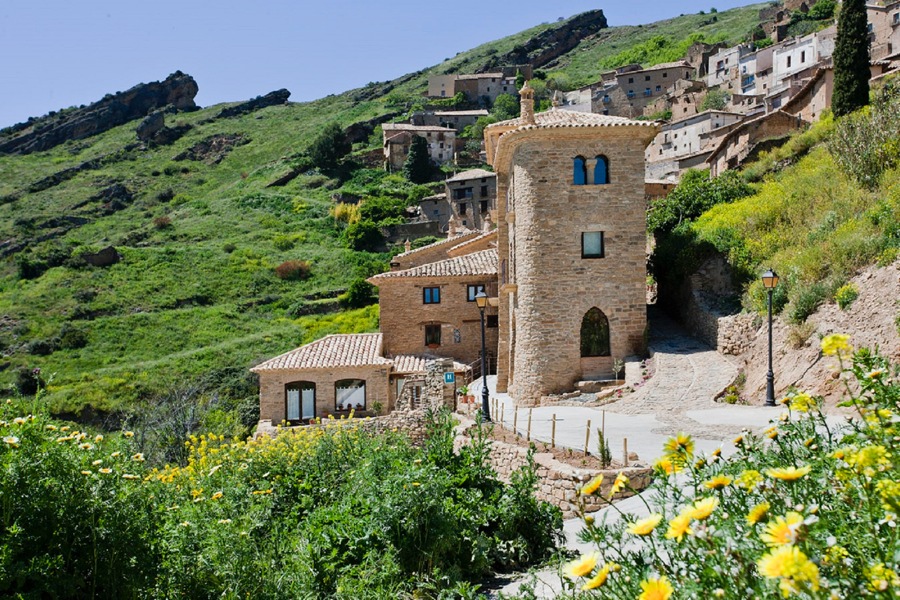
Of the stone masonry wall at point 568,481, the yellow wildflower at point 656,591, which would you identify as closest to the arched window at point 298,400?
the stone masonry wall at point 568,481

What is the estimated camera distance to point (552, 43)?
151m

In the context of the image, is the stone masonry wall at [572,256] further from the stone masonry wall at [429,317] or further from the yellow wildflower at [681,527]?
the yellow wildflower at [681,527]

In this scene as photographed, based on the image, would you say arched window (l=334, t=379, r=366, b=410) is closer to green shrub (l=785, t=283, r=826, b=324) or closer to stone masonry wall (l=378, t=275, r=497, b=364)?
stone masonry wall (l=378, t=275, r=497, b=364)

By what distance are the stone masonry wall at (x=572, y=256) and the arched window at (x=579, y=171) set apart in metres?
0.15

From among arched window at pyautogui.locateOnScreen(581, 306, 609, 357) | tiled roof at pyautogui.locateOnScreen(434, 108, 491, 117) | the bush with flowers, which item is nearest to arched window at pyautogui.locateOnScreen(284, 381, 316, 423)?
arched window at pyautogui.locateOnScreen(581, 306, 609, 357)

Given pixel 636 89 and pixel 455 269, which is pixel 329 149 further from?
pixel 455 269

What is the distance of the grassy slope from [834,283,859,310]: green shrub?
114 feet

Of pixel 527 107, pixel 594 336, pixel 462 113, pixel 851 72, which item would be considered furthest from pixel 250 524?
Answer: pixel 462 113

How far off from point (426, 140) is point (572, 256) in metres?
69.5

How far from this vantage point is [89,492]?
19.3 feet

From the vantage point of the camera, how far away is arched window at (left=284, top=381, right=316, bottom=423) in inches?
1109

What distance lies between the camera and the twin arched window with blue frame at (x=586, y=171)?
21047 millimetres

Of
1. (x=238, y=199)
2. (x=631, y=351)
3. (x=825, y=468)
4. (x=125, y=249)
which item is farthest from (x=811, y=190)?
(x=238, y=199)

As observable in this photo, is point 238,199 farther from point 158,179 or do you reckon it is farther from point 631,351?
point 631,351
